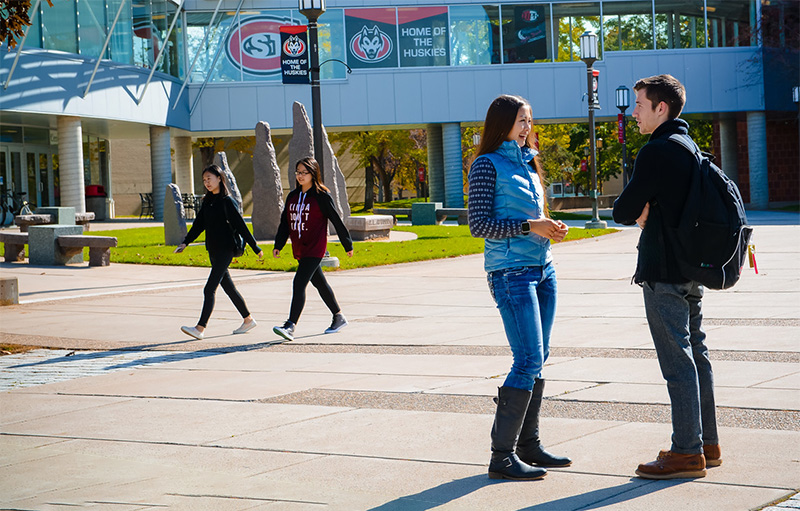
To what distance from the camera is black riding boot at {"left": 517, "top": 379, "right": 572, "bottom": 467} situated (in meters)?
4.98

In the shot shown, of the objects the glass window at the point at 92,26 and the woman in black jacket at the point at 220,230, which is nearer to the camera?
the woman in black jacket at the point at 220,230

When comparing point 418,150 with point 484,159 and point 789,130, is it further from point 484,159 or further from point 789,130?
point 484,159

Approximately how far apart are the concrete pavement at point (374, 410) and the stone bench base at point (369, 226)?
38.5ft

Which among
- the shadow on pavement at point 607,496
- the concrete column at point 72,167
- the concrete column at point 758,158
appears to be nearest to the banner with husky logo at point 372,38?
the concrete column at point 72,167

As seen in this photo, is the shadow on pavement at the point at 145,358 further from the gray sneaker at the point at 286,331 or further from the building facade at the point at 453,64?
the building facade at the point at 453,64

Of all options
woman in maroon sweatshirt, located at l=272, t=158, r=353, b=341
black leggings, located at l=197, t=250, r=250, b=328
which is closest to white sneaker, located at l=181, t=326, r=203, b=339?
black leggings, located at l=197, t=250, r=250, b=328

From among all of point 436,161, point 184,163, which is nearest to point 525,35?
point 436,161

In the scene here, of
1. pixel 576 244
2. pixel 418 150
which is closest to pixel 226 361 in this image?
pixel 576 244

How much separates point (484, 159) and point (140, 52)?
3299 centimetres

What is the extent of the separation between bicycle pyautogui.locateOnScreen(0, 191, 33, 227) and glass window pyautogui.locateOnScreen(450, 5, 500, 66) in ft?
56.9

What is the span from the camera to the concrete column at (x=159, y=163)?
38531 mm

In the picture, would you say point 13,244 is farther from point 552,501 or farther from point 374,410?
point 552,501

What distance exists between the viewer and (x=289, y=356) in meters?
8.93

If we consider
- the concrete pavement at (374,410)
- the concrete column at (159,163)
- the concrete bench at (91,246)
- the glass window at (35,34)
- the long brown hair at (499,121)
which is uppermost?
the glass window at (35,34)
